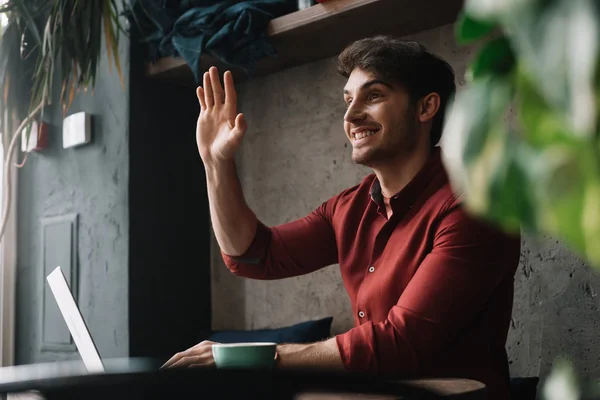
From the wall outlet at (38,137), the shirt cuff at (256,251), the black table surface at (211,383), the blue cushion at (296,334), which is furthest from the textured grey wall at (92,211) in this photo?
the black table surface at (211,383)

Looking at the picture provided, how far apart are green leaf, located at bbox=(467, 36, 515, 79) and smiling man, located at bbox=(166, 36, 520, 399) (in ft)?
3.29

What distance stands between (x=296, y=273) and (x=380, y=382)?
1.71 metres

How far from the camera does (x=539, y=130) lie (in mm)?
312

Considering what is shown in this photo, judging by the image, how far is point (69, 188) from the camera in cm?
313

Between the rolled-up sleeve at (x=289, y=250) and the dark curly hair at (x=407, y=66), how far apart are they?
16.4 inches

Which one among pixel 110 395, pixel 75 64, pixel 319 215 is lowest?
pixel 110 395

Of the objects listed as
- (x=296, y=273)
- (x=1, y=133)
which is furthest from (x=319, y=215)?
(x=1, y=133)

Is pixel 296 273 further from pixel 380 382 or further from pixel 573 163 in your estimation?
pixel 573 163

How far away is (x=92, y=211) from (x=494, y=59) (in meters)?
2.83

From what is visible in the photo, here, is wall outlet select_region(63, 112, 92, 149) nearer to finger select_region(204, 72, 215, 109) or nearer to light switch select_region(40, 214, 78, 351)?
light switch select_region(40, 214, 78, 351)

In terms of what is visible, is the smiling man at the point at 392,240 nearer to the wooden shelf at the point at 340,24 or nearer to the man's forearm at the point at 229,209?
the man's forearm at the point at 229,209

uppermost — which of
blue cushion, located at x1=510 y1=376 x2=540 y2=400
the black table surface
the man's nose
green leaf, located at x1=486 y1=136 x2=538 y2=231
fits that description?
the man's nose

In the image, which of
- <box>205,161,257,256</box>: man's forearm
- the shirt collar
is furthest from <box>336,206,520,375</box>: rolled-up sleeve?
<box>205,161,257,256</box>: man's forearm

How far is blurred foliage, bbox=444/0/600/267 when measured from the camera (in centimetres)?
28
